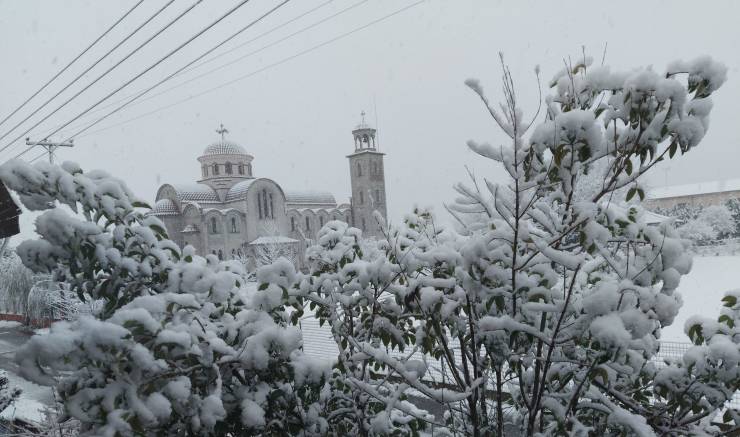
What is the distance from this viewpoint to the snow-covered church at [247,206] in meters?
34.2

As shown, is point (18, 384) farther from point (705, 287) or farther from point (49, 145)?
point (705, 287)

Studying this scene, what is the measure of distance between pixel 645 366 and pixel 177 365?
6.32 ft

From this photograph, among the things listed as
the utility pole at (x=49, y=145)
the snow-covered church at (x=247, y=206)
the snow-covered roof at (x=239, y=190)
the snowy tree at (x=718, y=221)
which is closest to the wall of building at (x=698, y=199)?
the snowy tree at (x=718, y=221)

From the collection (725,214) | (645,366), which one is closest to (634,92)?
(645,366)

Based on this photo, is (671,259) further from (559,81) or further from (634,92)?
(559,81)

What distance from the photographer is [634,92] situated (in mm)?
1495

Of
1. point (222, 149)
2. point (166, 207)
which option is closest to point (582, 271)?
point (166, 207)

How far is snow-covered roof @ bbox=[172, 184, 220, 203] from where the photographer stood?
117 ft

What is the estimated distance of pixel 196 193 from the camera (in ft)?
119

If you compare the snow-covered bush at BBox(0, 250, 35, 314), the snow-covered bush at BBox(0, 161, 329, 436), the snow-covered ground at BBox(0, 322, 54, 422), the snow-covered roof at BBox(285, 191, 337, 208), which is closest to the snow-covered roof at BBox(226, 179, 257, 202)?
the snow-covered roof at BBox(285, 191, 337, 208)

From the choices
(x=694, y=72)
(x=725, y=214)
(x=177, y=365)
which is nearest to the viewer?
(x=177, y=365)

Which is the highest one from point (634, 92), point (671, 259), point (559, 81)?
point (559, 81)

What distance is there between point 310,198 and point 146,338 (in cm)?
4222

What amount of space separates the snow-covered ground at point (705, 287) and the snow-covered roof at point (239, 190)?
2837 cm
